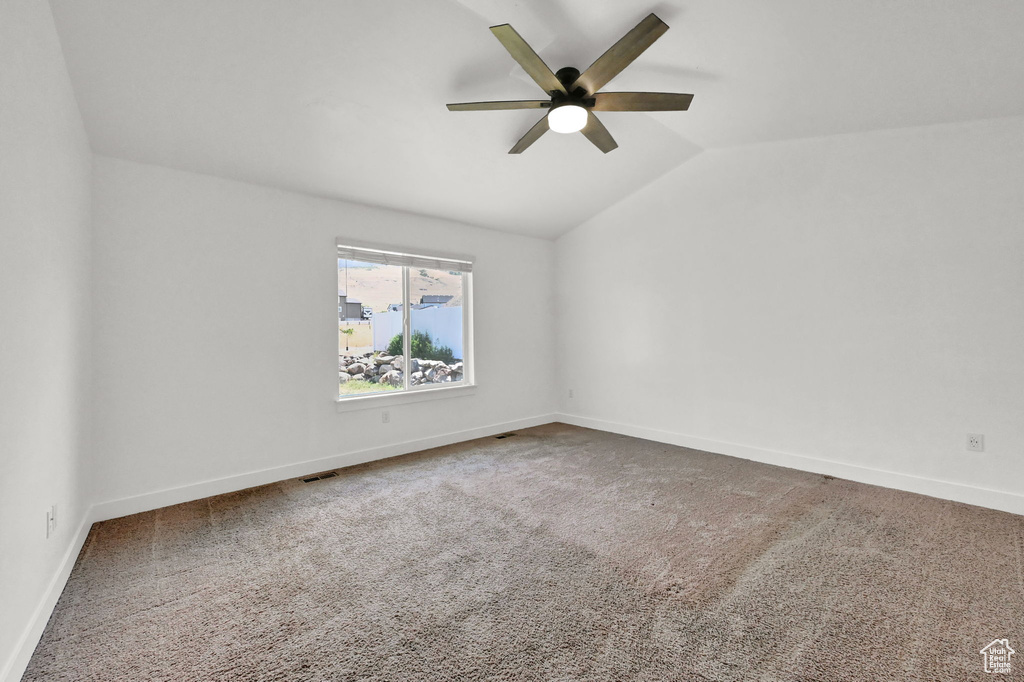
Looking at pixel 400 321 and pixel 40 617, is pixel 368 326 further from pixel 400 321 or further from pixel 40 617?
pixel 40 617

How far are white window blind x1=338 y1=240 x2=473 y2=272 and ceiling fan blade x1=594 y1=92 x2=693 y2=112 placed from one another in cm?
244

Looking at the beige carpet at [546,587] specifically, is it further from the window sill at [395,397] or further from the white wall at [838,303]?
the window sill at [395,397]

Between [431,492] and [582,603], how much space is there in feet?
5.40

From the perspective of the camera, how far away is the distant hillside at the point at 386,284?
4133mm

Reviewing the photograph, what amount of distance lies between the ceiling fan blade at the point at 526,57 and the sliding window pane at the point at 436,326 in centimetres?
263

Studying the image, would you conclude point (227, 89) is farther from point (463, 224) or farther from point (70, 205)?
point (463, 224)

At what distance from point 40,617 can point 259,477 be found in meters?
1.71

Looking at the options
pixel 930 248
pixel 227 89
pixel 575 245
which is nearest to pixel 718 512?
pixel 930 248

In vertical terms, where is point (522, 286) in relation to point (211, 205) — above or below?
below

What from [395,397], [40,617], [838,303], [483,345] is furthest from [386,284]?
[838,303]

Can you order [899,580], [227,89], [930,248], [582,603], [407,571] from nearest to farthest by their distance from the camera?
[582,603]
[899,580]
[407,571]
[227,89]
[930,248]

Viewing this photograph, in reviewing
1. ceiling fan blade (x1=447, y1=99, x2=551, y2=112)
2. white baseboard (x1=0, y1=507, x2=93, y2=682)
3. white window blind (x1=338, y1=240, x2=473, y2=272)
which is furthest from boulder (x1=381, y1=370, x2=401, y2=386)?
ceiling fan blade (x1=447, y1=99, x2=551, y2=112)

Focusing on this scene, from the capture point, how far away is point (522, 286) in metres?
5.41

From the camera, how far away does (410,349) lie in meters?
4.52
